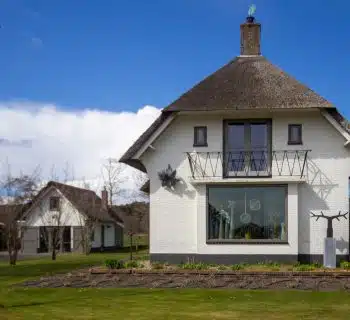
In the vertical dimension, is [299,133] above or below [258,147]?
above

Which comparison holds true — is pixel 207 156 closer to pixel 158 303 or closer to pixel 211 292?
pixel 211 292

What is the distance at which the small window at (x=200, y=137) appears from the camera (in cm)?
2152

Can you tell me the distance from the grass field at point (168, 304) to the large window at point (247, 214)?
5146 millimetres

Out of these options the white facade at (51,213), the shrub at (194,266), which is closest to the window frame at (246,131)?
the shrub at (194,266)

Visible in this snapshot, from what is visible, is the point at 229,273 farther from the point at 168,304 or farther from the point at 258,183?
the point at 168,304

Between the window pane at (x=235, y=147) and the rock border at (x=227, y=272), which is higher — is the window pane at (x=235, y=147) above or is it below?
above

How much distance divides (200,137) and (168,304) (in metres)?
9.03

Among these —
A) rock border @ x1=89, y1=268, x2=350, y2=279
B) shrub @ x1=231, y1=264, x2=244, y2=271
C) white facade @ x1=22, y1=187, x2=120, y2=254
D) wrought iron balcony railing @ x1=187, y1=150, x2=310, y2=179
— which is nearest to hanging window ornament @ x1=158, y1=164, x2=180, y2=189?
wrought iron balcony railing @ x1=187, y1=150, x2=310, y2=179

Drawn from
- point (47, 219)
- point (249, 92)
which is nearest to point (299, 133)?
point (249, 92)

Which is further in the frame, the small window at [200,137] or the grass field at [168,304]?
the small window at [200,137]

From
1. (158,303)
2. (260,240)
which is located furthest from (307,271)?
(158,303)

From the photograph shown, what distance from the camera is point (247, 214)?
20828 mm

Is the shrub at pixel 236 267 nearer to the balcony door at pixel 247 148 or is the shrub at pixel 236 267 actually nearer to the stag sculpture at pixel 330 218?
the stag sculpture at pixel 330 218

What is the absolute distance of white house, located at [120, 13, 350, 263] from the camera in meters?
20.6
